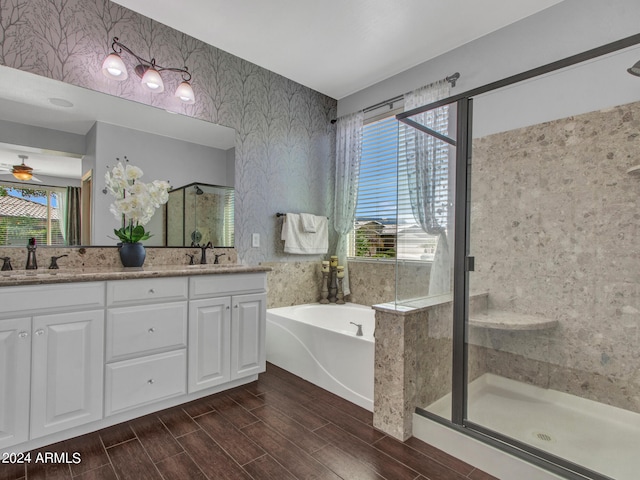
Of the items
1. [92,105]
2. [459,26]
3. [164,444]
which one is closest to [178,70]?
[92,105]

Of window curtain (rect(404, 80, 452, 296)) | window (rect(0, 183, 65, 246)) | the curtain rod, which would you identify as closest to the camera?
window curtain (rect(404, 80, 452, 296))

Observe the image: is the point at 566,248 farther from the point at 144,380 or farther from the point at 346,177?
the point at 144,380

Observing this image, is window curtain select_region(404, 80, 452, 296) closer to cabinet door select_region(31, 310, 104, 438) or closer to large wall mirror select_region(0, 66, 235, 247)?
large wall mirror select_region(0, 66, 235, 247)

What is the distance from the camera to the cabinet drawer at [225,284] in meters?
2.09

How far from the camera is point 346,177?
3395 mm

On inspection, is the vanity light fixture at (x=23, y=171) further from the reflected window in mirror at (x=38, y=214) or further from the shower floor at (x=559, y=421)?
the shower floor at (x=559, y=421)

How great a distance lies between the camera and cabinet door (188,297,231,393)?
207 cm

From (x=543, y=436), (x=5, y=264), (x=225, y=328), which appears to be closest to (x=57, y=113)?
(x=5, y=264)

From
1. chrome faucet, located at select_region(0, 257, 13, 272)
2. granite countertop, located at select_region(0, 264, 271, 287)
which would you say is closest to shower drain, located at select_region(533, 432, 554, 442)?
granite countertop, located at select_region(0, 264, 271, 287)

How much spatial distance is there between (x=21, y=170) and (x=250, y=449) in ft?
6.58

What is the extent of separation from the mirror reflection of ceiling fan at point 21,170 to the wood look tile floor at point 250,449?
1454 mm

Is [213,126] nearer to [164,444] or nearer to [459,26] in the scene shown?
[459,26]

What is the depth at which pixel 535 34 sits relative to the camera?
224 cm

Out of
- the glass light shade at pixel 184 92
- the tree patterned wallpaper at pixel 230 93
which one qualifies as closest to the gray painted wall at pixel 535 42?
the tree patterned wallpaper at pixel 230 93
